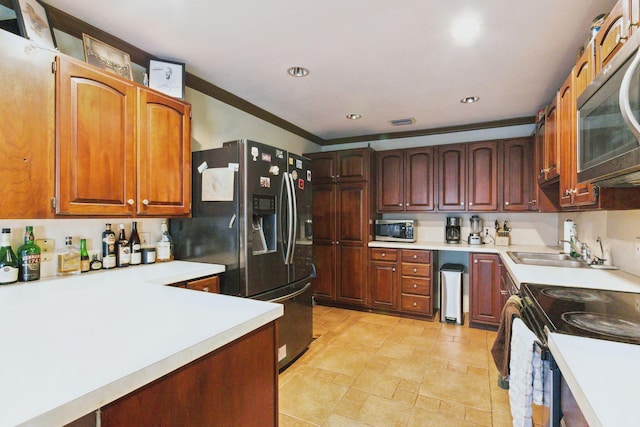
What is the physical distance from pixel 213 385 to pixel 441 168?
3569 mm

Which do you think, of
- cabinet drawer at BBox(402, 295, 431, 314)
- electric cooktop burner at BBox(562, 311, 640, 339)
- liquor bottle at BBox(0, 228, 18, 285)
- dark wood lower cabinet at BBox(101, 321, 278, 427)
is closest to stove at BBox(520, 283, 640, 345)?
electric cooktop burner at BBox(562, 311, 640, 339)

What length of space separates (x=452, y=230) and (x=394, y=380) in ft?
7.17

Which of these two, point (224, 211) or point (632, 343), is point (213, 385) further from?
point (224, 211)

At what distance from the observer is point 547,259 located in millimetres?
2668

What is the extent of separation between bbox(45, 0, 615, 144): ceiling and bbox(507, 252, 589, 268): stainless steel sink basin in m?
1.51

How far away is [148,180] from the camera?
204cm

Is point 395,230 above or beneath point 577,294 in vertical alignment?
above

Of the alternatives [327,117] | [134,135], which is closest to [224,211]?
[134,135]

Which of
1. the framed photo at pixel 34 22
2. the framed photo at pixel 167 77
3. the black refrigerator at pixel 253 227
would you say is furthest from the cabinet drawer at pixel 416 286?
the framed photo at pixel 34 22

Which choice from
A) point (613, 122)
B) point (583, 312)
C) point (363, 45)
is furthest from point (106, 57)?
point (583, 312)

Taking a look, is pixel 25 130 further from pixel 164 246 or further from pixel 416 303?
pixel 416 303

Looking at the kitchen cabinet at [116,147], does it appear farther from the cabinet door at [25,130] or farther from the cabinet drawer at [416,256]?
the cabinet drawer at [416,256]

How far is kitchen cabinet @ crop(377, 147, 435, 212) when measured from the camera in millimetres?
3879

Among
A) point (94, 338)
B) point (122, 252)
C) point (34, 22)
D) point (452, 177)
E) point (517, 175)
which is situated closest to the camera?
Result: point (94, 338)
